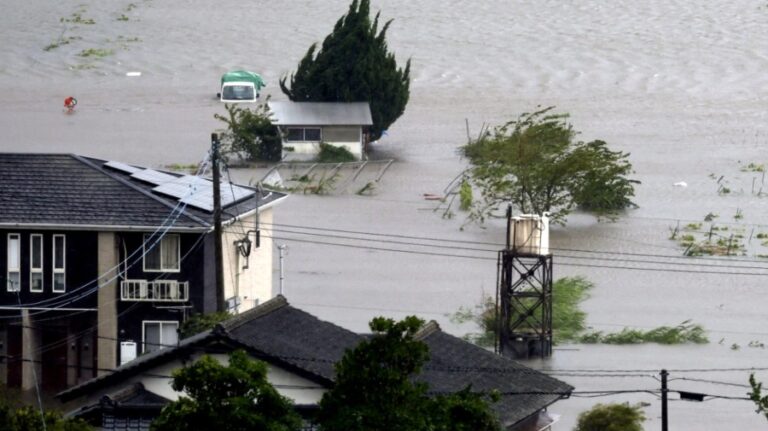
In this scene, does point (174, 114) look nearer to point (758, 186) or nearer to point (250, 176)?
point (250, 176)

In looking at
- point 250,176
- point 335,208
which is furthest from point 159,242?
point 250,176

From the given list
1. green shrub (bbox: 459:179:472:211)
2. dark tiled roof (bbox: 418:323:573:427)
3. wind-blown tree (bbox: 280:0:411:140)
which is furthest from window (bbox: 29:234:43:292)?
wind-blown tree (bbox: 280:0:411:140)

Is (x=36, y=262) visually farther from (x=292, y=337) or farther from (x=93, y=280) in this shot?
(x=292, y=337)

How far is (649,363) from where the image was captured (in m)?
24.3

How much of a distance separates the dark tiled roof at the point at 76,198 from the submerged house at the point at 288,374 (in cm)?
515

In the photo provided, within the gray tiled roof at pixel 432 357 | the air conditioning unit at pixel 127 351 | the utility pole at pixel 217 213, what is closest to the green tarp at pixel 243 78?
the air conditioning unit at pixel 127 351

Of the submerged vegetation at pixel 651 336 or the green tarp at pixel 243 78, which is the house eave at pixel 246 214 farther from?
the green tarp at pixel 243 78

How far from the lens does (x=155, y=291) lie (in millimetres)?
21562

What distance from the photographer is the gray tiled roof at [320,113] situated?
135ft

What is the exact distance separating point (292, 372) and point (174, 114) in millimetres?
32896

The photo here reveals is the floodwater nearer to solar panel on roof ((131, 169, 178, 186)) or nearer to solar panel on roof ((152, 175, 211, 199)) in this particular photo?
solar panel on roof ((152, 175, 211, 199))

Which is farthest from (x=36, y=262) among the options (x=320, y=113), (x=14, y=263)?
(x=320, y=113)

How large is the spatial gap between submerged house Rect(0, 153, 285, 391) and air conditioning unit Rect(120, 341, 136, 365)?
1 cm

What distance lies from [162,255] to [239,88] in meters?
27.9
